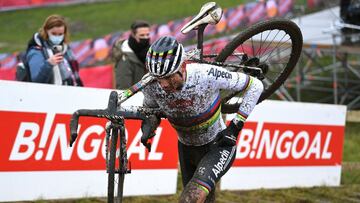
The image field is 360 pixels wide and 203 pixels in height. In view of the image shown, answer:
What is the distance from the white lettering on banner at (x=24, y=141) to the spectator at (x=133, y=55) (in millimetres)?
1803

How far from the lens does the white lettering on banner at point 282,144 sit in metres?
9.84

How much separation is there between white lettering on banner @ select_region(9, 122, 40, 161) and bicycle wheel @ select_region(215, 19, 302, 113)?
238cm

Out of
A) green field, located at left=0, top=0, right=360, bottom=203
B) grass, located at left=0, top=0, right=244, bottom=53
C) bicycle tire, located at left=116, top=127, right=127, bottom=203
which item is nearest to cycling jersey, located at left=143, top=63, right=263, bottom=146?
bicycle tire, located at left=116, top=127, right=127, bottom=203

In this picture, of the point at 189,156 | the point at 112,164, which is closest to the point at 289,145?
the point at 189,156

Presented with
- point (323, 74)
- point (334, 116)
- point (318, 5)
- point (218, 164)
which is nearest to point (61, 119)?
point (218, 164)

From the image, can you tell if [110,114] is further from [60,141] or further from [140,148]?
[140,148]

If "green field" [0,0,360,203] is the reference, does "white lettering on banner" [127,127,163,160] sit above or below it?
below

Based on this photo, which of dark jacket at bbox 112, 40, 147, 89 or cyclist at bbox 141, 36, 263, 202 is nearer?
cyclist at bbox 141, 36, 263, 202

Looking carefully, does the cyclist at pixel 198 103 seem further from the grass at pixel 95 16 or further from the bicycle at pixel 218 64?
the grass at pixel 95 16

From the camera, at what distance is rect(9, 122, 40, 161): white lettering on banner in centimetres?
786

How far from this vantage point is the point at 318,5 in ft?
58.9

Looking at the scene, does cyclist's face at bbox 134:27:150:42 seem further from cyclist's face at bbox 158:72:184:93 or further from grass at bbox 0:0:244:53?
grass at bbox 0:0:244:53

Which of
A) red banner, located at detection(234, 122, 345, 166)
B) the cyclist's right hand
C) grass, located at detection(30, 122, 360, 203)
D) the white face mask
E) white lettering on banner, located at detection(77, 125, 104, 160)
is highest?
the white face mask

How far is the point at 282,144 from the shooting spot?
33.5ft
